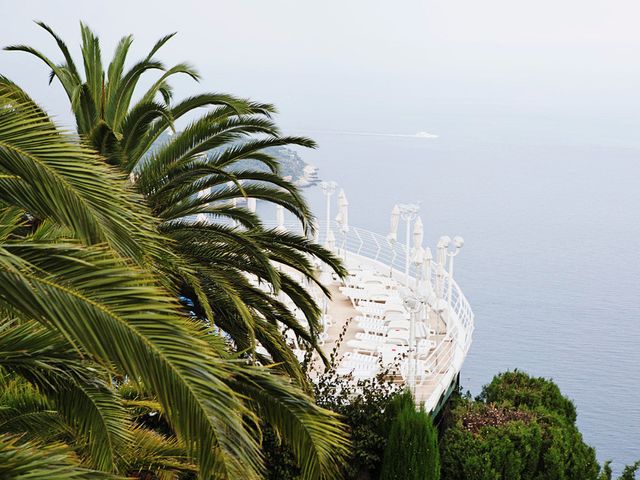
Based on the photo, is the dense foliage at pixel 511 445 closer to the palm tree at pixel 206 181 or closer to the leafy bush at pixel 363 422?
the leafy bush at pixel 363 422

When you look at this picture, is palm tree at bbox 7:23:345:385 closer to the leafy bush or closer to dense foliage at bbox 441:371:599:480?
the leafy bush

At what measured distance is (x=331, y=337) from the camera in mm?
18516

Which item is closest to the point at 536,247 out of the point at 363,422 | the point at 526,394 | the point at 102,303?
the point at 526,394

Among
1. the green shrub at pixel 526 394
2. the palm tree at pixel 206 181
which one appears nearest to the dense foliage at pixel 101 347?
the palm tree at pixel 206 181

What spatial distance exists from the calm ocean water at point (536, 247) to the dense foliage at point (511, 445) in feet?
40.1

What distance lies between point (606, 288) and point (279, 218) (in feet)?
91.4

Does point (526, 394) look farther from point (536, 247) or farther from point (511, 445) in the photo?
point (536, 247)

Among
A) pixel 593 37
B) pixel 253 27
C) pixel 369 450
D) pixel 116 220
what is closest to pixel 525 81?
pixel 593 37

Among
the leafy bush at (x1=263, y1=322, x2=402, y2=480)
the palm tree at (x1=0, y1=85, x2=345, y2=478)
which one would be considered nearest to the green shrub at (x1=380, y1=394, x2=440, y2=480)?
the leafy bush at (x1=263, y1=322, x2=402, y2=480)

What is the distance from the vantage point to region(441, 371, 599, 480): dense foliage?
43.7 ft

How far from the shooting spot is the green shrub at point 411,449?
1199 centimetres

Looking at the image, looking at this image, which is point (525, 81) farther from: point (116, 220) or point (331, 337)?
point (116, 220)

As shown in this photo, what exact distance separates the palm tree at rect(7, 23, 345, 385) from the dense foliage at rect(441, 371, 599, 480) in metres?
4.28

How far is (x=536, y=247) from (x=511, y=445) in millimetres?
37546
